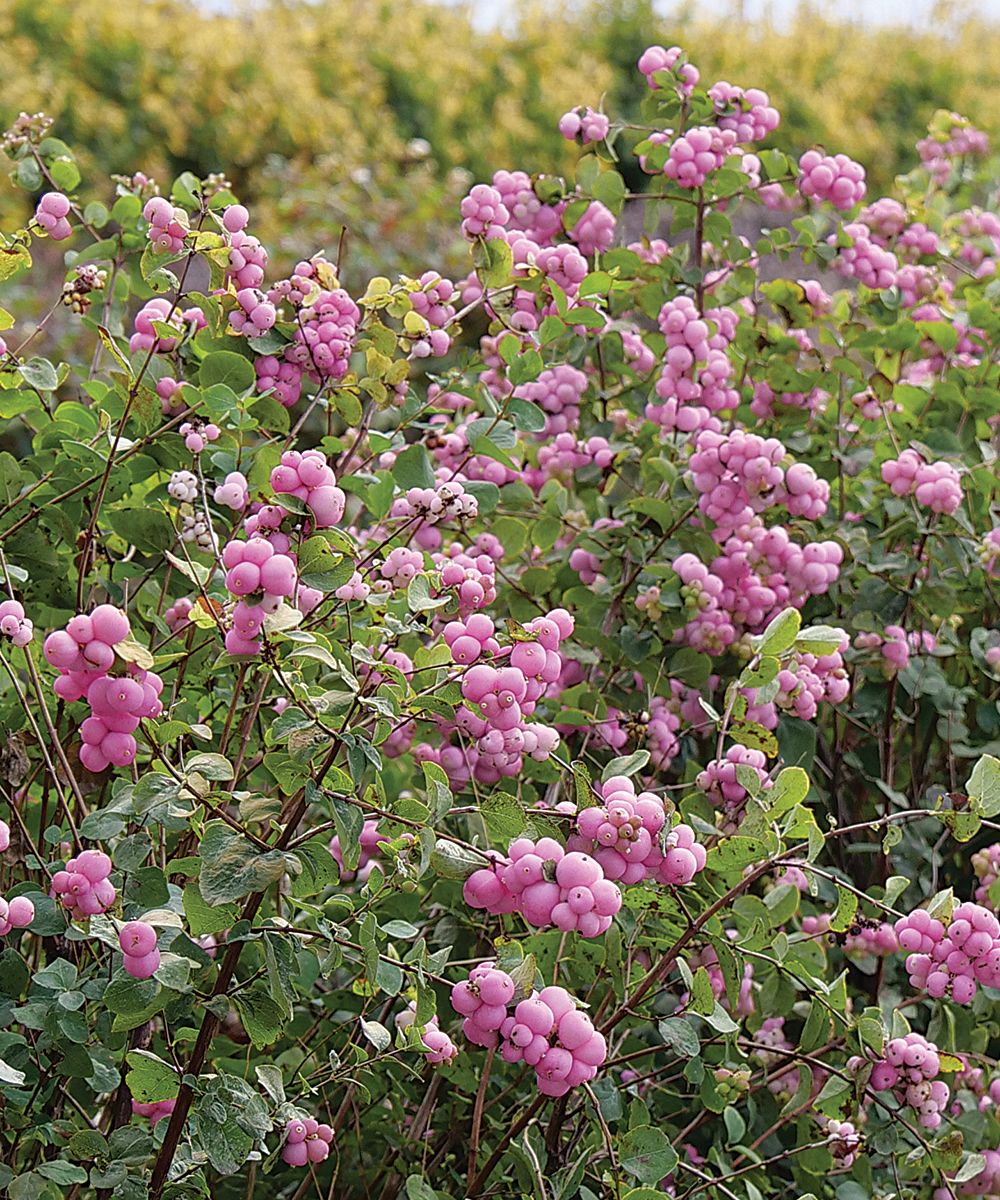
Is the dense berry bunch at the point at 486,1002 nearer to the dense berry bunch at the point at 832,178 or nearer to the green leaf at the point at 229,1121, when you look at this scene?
the green leaf at the point at 229,1121

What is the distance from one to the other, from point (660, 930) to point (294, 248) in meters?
4.61

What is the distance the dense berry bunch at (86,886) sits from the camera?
1.00 meters

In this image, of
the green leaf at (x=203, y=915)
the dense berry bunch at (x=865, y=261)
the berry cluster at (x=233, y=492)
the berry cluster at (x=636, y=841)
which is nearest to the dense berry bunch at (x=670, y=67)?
the dense berry bunch at (x=865, y=261)

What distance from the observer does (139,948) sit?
0.95 m

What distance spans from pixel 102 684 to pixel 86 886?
232 mm

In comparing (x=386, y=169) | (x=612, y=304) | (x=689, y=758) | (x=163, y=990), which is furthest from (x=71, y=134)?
(x=163, y=990)

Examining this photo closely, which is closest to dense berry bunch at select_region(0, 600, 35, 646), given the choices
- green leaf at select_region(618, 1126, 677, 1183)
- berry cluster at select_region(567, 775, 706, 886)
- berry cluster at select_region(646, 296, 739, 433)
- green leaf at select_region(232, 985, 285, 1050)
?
green leaf at select_region(232, 985, 285, 1050)

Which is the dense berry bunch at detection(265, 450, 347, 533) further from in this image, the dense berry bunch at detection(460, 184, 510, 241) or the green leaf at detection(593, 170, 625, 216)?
the green leaf at detection(593, 170, 625, 216)

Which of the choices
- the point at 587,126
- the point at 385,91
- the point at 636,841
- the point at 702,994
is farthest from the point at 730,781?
the point at 385,91

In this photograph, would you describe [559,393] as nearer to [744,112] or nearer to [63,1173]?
[744,112]

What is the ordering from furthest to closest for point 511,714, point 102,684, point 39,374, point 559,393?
point 559,393
point 39,374
point 511,714
point 102,684

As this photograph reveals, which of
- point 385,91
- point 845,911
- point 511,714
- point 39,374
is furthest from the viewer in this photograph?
point 385,91

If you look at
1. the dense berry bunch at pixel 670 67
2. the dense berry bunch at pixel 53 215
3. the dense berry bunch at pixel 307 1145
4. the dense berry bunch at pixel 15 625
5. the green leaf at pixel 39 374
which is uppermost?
the dense berry bunch at pixel 670 67

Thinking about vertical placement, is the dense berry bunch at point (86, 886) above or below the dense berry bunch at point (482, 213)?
below
